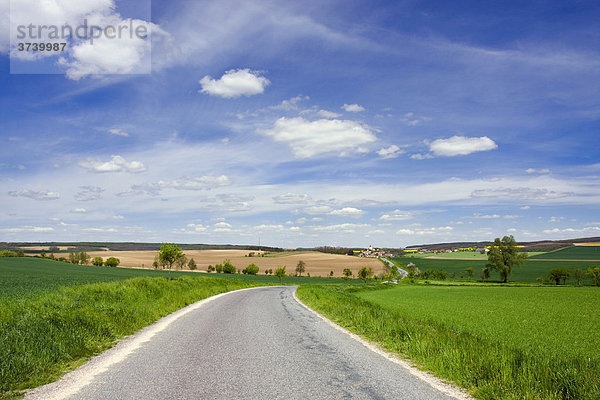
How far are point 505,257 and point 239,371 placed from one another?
92.2 m

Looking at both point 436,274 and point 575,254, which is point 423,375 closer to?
point 436,274

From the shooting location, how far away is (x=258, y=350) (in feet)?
30.1

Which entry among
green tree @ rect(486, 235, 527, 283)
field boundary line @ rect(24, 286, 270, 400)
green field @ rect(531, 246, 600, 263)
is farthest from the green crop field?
field boundary line @ rect(24, 286, 270, 400)

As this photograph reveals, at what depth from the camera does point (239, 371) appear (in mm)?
7223

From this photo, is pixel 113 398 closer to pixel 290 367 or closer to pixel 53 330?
pixel 290 367

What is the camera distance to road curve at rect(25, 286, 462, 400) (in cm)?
599

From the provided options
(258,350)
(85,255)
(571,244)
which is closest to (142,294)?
(258,350)

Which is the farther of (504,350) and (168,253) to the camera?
(168,253)

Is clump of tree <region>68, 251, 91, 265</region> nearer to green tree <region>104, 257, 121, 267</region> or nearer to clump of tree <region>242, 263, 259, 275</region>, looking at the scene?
green tree <region>104, 257, 121, 267</region>

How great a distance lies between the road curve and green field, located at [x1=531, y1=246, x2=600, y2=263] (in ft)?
487

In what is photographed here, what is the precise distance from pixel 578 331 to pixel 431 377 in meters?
10.3

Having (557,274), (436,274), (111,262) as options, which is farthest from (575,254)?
(111,262)

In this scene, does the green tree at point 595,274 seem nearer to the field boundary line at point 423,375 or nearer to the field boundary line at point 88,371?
the field boundary line at point 423,375

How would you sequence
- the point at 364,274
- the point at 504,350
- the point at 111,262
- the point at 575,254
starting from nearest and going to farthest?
the point at 504,350, the point at 364,274, the point at 111,262, the point at 575,254
